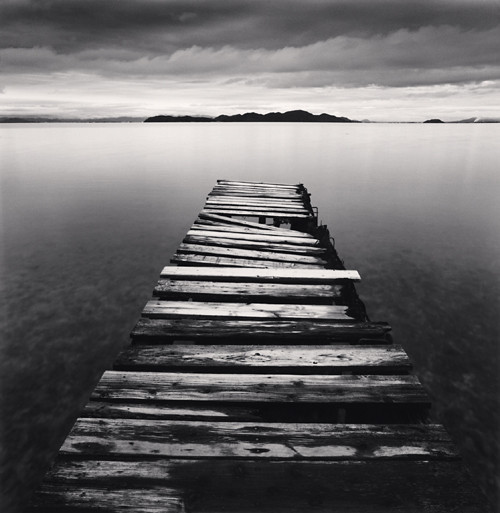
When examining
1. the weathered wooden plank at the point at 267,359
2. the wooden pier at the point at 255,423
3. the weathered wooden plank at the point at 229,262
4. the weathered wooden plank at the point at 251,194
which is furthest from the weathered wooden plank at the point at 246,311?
the weathered wooden plank at the point at 251,194

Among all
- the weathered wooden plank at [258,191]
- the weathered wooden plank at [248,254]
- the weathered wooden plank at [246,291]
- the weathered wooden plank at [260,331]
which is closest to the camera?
the weathered wooden plank at [260,331]

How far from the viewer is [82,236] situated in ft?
51.0

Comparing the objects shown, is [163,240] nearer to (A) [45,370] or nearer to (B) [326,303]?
(A) [45,370]

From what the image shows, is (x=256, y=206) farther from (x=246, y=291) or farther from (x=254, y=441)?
(x=254, y=441)

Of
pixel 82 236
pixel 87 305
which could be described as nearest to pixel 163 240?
pixel 82 236

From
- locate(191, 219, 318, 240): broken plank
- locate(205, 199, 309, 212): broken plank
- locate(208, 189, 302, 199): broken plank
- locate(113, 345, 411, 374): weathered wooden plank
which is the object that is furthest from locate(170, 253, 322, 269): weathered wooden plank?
locate(208, 189, 302, 199): broken plank

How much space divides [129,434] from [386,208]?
824 inches

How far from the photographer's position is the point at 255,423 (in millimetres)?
3064

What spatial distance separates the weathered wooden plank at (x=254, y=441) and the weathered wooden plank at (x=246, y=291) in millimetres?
2281

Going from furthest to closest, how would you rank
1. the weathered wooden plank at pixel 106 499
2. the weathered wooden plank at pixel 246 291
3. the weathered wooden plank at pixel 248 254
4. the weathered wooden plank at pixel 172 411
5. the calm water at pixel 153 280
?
the weathered wooden plank at pixel 248 254 → the calm water at pixel 153 280 → the weathered wooden plank at pixel 246 291 → the weathered wooden plank at pixel 172 411 → the weathered wooden plank at pixel 106 499

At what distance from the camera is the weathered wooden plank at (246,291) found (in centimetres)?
520

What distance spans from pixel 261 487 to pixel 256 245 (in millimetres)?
5259

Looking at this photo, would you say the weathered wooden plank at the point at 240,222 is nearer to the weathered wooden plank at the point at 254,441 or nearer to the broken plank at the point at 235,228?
A: the broken plank at the point at 235,228

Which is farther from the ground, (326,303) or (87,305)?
(326,303)
